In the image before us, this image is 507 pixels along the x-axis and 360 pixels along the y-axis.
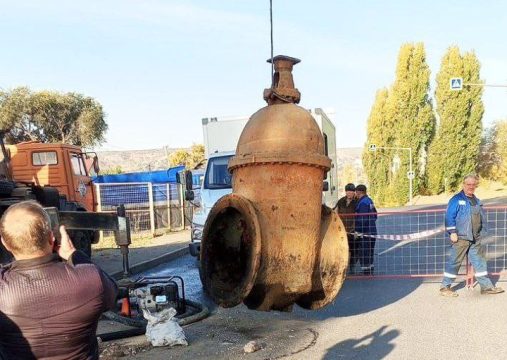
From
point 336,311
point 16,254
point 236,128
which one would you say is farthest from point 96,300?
point 236,128

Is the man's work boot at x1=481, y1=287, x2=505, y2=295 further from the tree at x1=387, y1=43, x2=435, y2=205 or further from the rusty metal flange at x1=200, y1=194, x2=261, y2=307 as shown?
the tree at x1=387, y1=43, x2=435, y2=205

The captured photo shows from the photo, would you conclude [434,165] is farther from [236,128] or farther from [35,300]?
[35,300]

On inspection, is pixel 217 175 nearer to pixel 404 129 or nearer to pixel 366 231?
pixel 366 231

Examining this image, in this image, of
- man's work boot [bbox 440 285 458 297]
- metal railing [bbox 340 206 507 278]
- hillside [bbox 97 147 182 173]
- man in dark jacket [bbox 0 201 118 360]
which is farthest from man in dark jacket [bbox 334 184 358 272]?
hillside [bbox 97 147 182 173]

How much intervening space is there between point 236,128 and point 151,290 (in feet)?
18.2

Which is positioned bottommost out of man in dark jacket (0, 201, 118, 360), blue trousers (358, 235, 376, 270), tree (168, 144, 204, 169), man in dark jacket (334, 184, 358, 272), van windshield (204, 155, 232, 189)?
blue trousers (358, 235, 376, 270)

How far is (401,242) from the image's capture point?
14.3 meters

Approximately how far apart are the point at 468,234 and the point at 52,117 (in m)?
36.2

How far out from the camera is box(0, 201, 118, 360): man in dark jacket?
2.19 meters

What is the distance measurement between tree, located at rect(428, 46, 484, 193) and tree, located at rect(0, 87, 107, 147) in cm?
2991

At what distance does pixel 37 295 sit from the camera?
2.20 meters

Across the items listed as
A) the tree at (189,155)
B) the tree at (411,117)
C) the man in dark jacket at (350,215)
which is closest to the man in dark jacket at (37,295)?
the man in dark jacket at (350,215)

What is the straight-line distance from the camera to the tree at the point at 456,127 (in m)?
45.8

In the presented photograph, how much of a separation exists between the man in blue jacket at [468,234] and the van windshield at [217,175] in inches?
165
